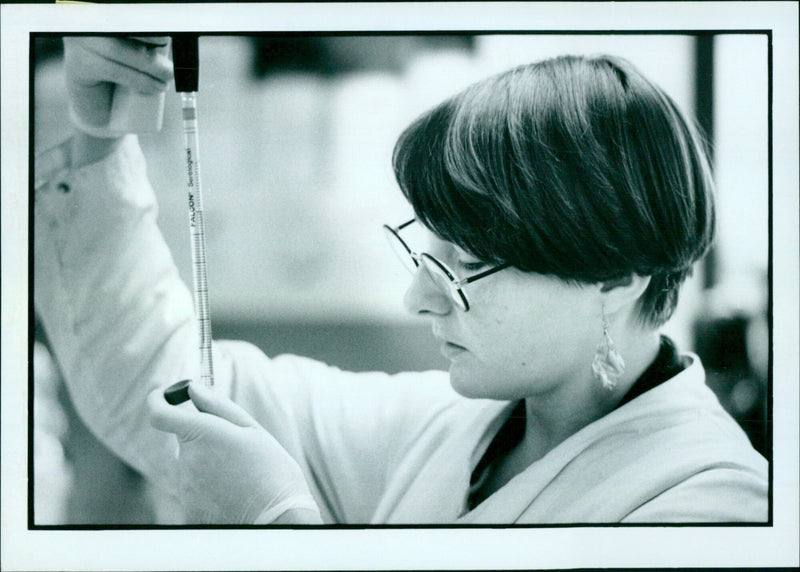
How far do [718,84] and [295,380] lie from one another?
0.99 m

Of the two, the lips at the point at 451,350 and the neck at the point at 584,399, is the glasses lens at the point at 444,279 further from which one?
the neck at the point at 584,399

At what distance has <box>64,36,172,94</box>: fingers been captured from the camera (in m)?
1.58

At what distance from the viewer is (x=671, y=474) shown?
1521mm

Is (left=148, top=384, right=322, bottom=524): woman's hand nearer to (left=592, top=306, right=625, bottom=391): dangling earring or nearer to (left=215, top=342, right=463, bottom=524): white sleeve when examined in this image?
(left=215, top=342, right=463, bottom=524): white sleeve

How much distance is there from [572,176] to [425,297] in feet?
1.17

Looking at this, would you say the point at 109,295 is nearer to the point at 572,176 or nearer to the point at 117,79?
the point at 117,79

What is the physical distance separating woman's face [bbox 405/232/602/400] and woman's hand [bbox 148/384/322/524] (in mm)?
371

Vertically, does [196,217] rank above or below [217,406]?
above

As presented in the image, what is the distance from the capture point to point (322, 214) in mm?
1591

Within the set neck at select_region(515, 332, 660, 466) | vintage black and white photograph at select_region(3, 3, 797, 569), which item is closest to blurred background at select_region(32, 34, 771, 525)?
vintage black and white photograph at select_region(3, 3, 797, 569)

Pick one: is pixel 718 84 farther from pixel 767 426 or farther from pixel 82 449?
pixel 82 449

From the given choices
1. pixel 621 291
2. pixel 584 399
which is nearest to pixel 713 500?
pixel 584 399

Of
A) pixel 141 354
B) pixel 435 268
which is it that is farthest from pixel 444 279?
pixel 141 354

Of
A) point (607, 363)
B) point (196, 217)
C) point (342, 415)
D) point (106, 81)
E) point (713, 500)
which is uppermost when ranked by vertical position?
point (106, 81)
